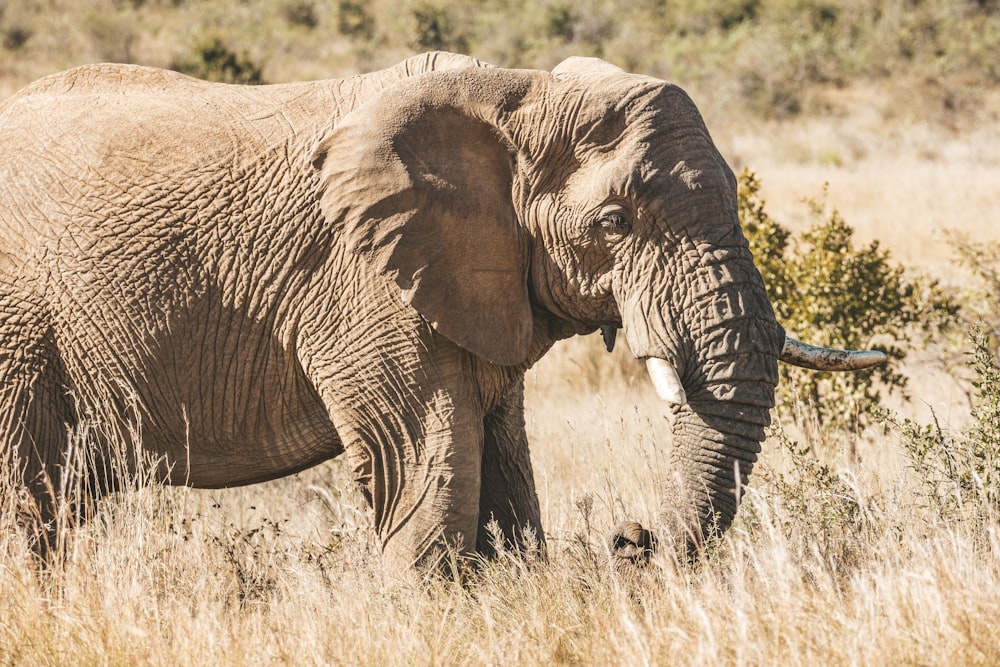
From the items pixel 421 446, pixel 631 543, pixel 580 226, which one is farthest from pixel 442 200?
pixel 631 543

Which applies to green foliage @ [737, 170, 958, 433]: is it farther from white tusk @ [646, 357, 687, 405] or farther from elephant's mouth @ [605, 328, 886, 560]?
white tusk @ [646, 357, 687, 405]

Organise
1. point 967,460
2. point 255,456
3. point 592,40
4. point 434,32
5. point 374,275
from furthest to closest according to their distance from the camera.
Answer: point 592,40, point 434,32, point 967,460, point 255,456, point 374,275

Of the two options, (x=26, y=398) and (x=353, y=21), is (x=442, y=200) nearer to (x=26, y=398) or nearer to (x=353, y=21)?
(x=26, y=398)

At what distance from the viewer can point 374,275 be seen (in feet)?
16.4

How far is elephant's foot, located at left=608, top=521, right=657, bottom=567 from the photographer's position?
202 inches

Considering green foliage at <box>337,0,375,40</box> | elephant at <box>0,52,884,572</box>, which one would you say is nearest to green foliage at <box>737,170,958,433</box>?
elephant at <box>0,52,884,572</box>

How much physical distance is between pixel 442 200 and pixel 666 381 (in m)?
1.12

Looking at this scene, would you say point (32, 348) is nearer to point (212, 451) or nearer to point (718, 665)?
point (212, 451)

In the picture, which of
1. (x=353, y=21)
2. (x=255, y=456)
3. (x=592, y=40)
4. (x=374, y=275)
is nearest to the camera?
(x=374, y=275)

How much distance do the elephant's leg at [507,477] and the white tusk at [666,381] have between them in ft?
3.45

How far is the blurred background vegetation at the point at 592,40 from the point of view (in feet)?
99.6

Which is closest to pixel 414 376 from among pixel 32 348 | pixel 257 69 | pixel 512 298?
pixel 512 298

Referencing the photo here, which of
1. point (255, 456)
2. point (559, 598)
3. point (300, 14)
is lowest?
point (559, 598)

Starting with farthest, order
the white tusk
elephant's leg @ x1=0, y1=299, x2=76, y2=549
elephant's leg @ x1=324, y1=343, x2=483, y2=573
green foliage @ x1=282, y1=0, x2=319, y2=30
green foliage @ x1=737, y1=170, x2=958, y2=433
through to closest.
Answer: green foliage @ x1=282, y1=0, x2=319, y2=30 < green foliage @ x1=737, y1=170, x2=958, y2=433 < elephant's leg @ x1=0, y1=299, x2=76, y2=549 < elephant's leg @ x1=324, y1=343, x2=483, y2=573 < the white tusk
